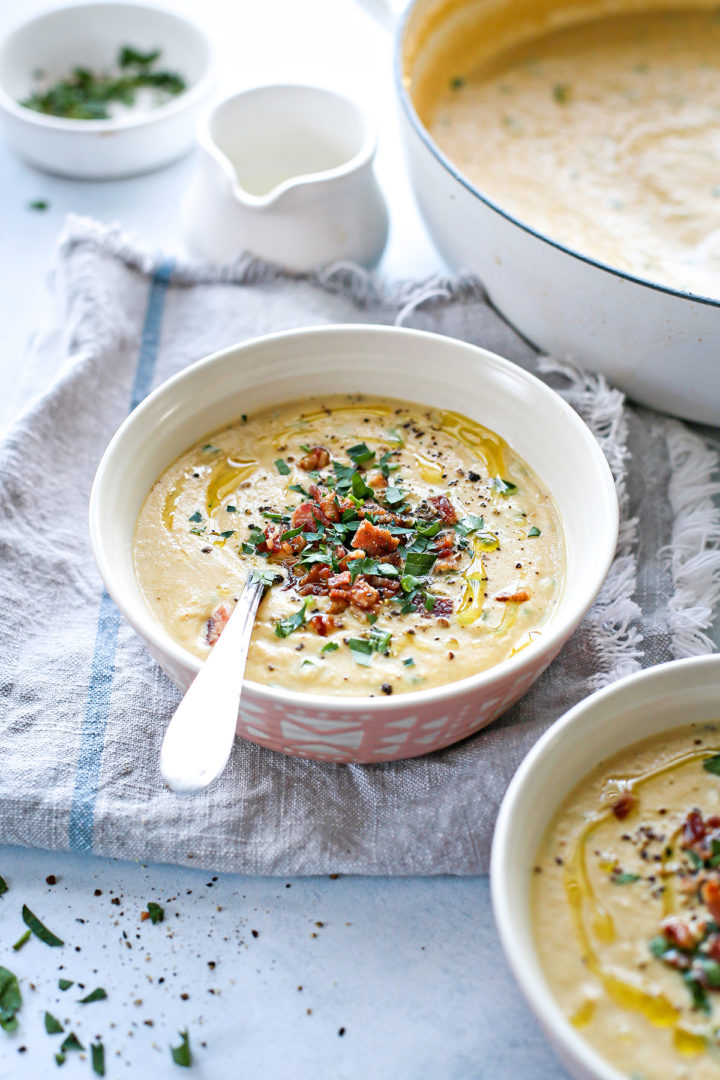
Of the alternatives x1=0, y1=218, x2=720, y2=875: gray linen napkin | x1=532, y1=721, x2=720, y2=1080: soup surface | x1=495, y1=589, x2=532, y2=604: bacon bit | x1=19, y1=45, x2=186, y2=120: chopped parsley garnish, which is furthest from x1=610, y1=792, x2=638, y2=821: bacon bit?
x1=19, y1=45, x2=186, y2=120: chopped parsley garnish

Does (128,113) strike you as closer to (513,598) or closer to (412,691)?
(513,598)

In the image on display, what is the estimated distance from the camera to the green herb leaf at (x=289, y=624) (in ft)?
6.60

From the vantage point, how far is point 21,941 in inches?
73.6

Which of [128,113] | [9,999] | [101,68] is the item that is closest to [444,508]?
[9,999]

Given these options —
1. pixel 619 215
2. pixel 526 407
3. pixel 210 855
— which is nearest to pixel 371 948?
pixel 210 855

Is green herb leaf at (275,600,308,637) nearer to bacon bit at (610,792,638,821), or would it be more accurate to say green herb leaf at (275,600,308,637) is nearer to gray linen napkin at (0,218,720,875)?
gray linen napkin at (0,218,720,875)

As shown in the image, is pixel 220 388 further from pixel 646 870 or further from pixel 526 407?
pixel 646 870

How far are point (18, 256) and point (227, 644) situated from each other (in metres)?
2.07

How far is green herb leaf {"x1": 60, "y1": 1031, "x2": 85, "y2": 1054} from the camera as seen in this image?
1.74 meters

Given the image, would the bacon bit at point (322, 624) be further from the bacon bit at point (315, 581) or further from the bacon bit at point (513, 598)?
the bacon bit at point (513, 598)

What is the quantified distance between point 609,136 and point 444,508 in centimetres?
168

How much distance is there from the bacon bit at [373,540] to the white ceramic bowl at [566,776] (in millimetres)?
555

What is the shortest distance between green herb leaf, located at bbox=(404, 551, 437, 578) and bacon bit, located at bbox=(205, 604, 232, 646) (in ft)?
1.24

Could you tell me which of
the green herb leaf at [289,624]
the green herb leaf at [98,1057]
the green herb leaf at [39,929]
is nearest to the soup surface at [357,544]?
the green herb leaf at [289,624]
